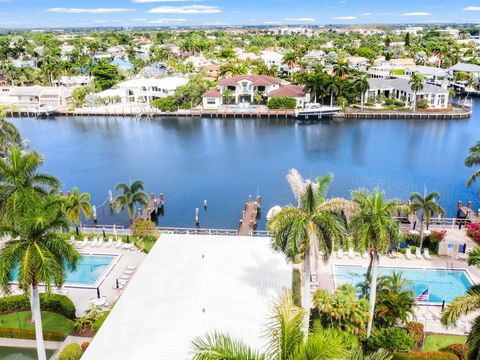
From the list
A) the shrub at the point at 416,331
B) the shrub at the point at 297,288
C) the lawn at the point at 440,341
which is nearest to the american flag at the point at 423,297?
the lawn at the point at 440,341

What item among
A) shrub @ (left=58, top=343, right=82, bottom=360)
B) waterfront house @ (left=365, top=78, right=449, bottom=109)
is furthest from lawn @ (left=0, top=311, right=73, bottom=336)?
waterfront house @ (left=365, top=78, right=449, bottom=109)

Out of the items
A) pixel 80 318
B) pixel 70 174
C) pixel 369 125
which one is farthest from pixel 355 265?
pixel 369 125

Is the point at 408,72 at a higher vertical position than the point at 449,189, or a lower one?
higher

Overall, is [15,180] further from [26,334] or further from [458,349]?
[458,349]

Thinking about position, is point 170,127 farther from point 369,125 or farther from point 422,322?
point 422,322

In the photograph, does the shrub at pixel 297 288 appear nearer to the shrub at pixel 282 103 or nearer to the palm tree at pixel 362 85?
the shrub at pixel 282 103
